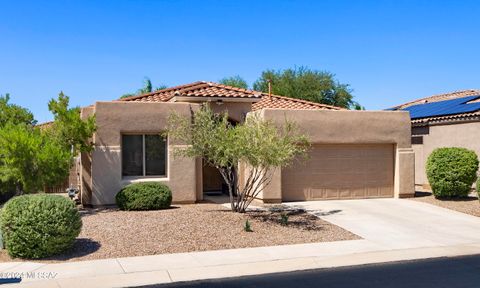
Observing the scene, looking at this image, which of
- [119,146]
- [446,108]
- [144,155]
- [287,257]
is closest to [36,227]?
[287,257]

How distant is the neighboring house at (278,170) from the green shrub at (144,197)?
1.26 m

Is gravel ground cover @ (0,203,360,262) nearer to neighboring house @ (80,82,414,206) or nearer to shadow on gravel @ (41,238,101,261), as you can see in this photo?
shadow on gravel @ (41,238,101,261)

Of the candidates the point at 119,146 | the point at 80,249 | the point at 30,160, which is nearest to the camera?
the point at 80,249

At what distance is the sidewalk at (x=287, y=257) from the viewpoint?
31.6ft

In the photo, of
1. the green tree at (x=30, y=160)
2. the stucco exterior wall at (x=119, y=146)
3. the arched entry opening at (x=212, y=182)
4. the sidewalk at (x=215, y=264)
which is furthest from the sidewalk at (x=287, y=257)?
the arched entry opening at (x=212, y=182)

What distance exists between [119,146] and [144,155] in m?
0.94

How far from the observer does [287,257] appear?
11.3m

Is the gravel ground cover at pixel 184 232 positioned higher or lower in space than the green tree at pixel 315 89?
lower

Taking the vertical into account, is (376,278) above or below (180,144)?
below

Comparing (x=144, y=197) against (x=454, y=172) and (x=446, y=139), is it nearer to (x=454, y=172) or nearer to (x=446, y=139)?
(x=454, y=172)

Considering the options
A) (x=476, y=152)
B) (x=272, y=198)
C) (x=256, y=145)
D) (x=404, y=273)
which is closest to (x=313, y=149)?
(x=272, y=198)

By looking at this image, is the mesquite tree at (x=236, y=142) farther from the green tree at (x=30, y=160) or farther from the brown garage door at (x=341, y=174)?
the brown garage door at (x=341, y=174)

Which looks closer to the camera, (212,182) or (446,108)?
(212,182)

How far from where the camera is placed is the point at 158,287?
29.3ft
